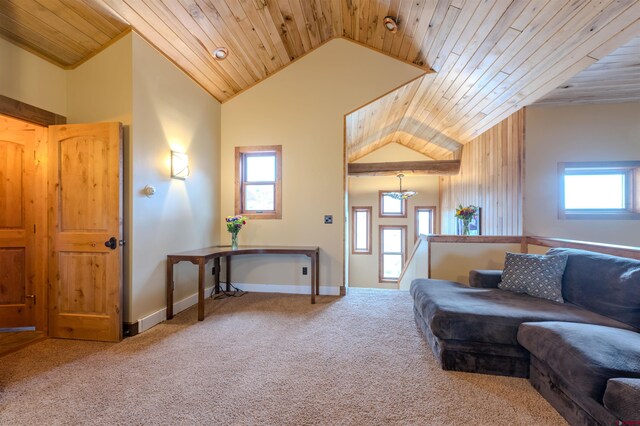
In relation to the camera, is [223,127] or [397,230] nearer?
[223,127]

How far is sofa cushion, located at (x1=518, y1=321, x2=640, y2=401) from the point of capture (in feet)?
4.41

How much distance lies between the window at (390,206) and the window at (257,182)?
4.54 metres

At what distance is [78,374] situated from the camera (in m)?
2.01

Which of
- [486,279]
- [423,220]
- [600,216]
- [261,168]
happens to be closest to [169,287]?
[261,168]

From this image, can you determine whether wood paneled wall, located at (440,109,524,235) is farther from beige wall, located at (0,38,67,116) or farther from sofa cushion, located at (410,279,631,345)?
beige wall, located at (0,38,67,116)

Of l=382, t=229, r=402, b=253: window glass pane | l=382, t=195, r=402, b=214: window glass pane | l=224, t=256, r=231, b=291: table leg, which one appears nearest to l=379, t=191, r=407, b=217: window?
l=382, t=195, r=402, b=214: window glass pane

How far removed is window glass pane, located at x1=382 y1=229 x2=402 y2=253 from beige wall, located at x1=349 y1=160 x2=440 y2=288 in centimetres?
21

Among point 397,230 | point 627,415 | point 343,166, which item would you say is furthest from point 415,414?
point 397,230

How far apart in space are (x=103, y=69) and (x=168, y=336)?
2731 millimetres

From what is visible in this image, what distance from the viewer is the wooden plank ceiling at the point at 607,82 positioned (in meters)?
2.51

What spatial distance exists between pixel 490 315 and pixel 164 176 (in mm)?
3410

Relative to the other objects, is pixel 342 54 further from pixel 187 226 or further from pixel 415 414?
pixel 415 414

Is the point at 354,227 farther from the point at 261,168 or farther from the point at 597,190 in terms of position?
the point at 597,190

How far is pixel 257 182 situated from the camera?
4.28m
